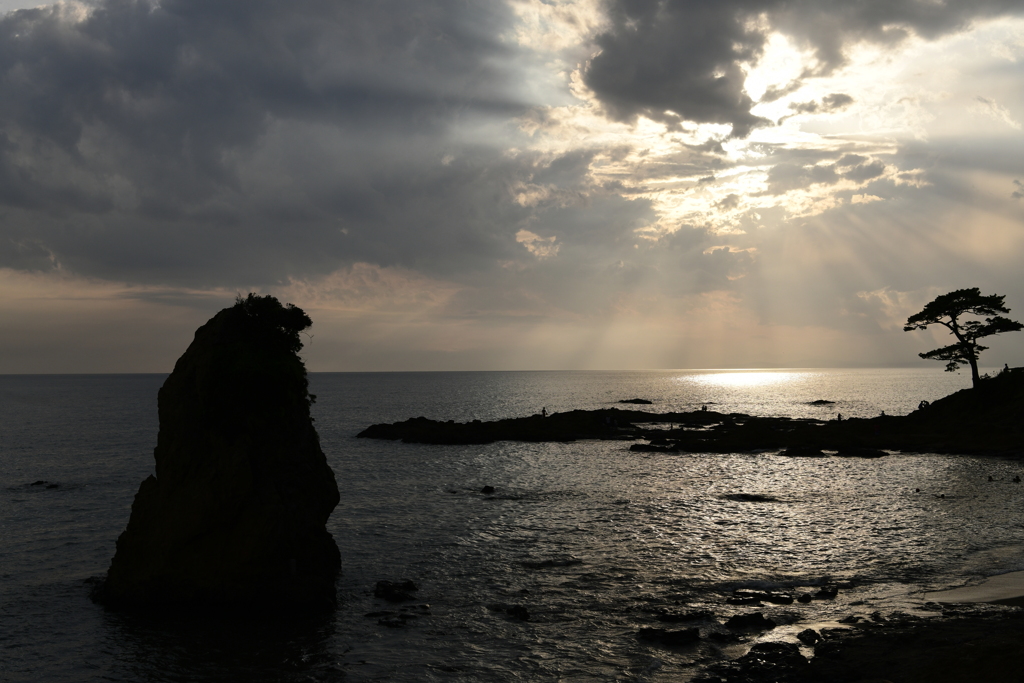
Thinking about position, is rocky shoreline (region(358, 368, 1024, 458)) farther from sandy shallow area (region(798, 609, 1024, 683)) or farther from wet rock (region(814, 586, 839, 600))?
sandy shallow area (region(798, 609, 1024, 683))

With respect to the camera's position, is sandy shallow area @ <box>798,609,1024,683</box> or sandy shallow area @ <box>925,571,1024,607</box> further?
sandy shallow area @ <box>925,571,1024,607</box>

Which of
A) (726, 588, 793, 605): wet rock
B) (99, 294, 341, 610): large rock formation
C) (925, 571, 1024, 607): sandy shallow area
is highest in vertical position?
(99, 294, 341, 610): large rock formation

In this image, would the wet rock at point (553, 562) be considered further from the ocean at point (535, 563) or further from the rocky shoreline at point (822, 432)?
the rocky shoreline at point (822, 432)

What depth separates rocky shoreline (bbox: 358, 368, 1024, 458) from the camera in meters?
63.9

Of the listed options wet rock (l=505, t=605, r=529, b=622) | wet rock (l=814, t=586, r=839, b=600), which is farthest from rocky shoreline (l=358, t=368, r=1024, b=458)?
wet rock (l=505, t=605, r=529, b=622)

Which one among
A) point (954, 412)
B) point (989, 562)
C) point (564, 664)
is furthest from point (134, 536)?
point (954, 412)

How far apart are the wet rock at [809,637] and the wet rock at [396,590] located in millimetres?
13493

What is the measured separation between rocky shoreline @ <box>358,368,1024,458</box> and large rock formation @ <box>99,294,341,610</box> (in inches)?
2024

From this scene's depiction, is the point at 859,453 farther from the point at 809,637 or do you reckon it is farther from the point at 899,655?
the point at 899,655

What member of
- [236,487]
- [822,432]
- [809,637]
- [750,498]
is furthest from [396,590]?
[822,432]

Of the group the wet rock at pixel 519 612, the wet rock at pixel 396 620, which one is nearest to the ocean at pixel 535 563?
the wet rock at pixel 396 620

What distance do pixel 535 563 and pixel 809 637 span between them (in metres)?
12.5

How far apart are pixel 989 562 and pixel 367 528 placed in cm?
2950

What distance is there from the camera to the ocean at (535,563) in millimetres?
19016
